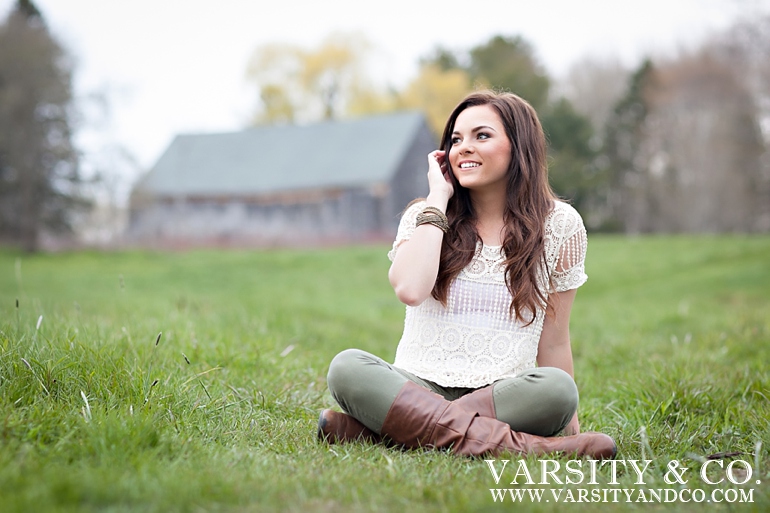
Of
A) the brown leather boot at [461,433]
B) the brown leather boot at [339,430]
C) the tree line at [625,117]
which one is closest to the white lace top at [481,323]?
the brown leather boot at [461,433]

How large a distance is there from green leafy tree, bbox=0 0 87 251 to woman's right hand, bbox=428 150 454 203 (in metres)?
23.3

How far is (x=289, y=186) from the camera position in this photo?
27938 millimetres

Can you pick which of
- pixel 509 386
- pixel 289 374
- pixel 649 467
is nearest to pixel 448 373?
pixel 509 386

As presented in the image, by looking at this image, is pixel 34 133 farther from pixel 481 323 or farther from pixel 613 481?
pixel 613 481

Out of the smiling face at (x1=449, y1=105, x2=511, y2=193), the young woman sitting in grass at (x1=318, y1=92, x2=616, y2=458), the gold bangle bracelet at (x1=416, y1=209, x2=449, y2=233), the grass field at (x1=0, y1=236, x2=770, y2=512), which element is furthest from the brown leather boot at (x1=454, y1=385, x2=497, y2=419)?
the smiling face at (x1=449, y1=105, x2=511, y2=193)

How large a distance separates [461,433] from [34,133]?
24961 mm

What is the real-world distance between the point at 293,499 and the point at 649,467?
135 centimetres

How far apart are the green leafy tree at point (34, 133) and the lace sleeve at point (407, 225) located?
76.8ft

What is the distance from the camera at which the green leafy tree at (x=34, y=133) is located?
75.8 ft

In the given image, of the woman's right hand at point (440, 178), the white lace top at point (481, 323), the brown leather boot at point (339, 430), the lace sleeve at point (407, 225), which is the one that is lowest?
the brown leather boot at point (339, 430)

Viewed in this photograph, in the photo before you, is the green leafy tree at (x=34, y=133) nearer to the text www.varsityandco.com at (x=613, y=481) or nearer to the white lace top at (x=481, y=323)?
the white lace top at (x=481, y=323)

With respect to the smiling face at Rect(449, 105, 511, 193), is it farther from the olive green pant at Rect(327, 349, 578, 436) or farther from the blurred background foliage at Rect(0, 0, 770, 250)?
the blurred background foliage at Rect(0, 0, 770, 250)

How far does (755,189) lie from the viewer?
3059 centimetres

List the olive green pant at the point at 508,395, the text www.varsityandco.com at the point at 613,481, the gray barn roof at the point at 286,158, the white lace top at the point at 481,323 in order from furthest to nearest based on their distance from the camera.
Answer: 1. the gray barn roof at the point at 286,158
2. the white lace top at the point at 481,323
3. the olive green pant at the point at 508,395
4. the text www.varsityandco.com at the point at 613,481
